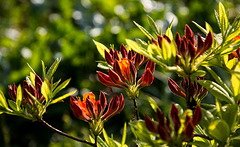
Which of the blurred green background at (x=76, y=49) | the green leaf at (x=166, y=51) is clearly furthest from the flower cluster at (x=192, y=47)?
the blurred green background at (x=76, y=49)

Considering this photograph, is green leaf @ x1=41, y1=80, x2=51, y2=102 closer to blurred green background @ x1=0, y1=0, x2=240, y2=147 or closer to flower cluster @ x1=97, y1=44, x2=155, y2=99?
flower cluster @ x1=97, y1=44, x2=155, y2=99

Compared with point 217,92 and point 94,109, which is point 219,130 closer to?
point 217,92

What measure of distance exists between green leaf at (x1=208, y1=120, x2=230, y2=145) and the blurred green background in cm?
122

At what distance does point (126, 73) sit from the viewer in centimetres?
42

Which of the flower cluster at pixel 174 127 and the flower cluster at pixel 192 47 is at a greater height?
the flower cluster at pixel 192 47

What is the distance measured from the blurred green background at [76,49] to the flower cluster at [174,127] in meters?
1.22

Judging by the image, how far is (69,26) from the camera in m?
2.21

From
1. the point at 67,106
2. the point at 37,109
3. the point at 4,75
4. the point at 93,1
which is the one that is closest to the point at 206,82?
the point at 37,109

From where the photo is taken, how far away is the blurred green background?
6.15 feet

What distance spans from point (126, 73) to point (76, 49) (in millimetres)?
1710

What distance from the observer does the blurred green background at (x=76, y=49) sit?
1873 millimetres

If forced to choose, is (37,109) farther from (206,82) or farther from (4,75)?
(4,75)

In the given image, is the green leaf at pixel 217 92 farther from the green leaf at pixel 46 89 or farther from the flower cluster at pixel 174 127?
the green leaf at pixel 46 89

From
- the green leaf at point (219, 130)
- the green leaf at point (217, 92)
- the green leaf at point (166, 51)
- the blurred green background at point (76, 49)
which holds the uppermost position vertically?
the green leaf at point (166, 51)
